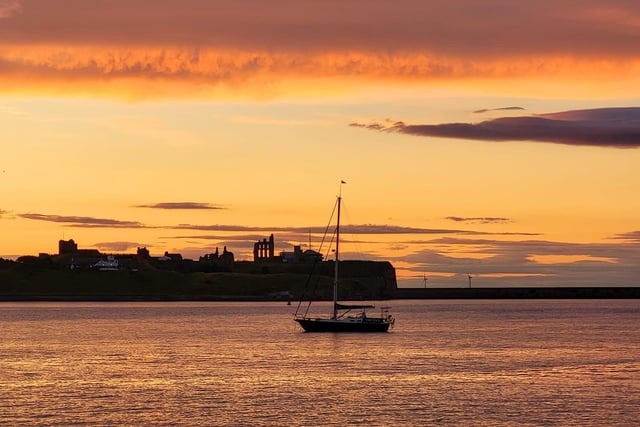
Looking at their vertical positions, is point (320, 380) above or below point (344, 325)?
below

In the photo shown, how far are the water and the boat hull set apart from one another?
162cm

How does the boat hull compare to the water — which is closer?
the water

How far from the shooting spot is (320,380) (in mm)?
86000

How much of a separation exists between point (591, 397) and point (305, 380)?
21.5 meters

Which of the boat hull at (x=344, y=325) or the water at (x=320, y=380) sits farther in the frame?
the boat hull at (x=344, y=325)

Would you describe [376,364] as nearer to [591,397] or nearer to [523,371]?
[523,371]

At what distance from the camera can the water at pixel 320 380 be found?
6688 cm

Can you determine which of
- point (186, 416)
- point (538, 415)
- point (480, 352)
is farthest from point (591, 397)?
point (480, 352)

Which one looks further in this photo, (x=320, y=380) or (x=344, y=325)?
(x=344, y=325)

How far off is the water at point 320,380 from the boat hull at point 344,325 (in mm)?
1619

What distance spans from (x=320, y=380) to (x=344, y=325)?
202 feet

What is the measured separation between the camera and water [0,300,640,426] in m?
66.9

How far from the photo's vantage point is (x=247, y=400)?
2906 inches

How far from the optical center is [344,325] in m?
147
